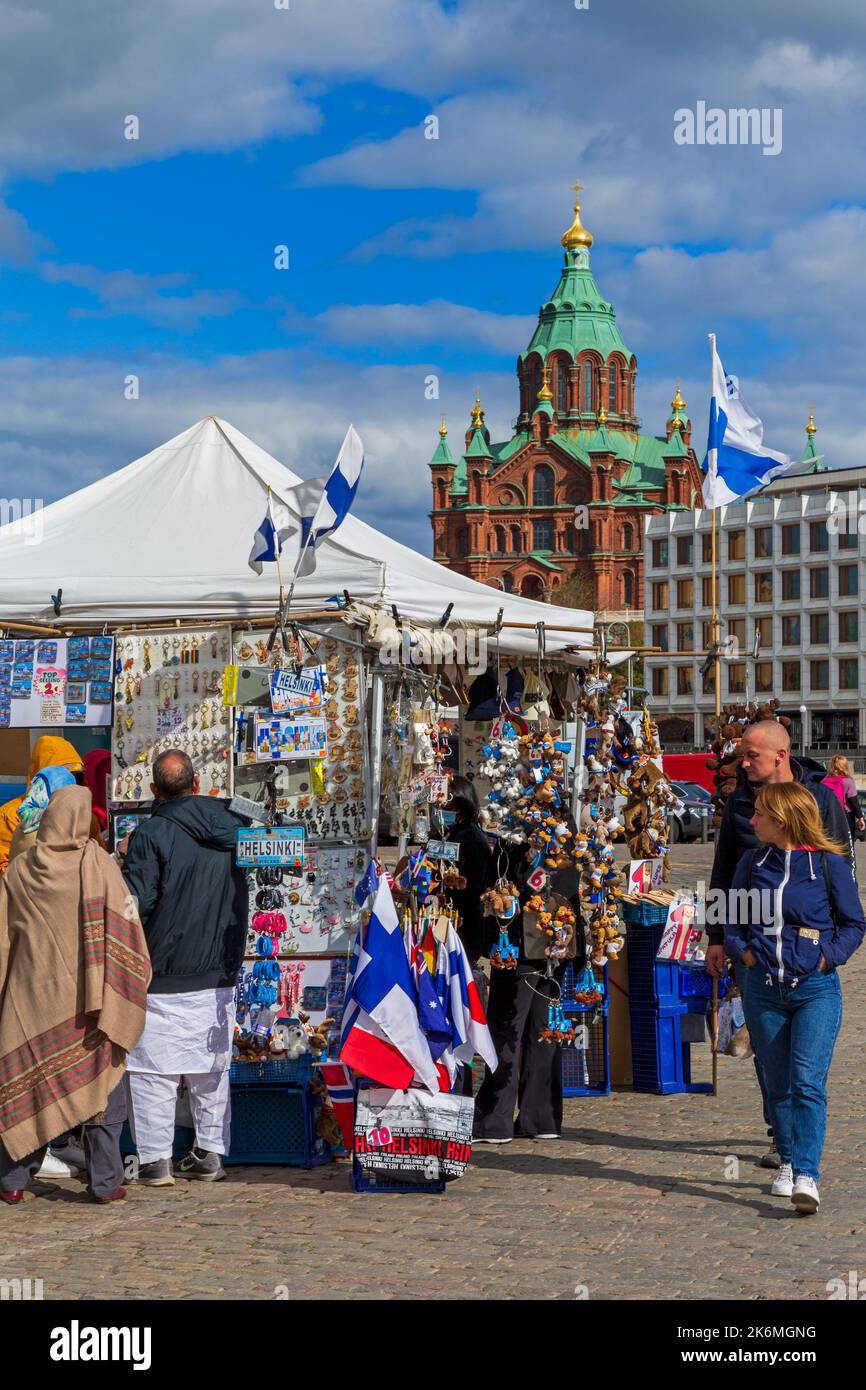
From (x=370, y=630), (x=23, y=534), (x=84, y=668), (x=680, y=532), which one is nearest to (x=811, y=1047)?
(x=370, y=630)

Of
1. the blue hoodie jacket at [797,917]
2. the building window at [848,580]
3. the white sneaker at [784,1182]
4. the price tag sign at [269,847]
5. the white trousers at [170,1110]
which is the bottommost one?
the white sneaker at [784,1182]

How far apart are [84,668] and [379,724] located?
5.05 feet

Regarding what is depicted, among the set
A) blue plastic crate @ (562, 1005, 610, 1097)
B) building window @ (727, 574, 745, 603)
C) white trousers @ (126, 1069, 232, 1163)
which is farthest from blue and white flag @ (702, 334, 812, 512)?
building window @ (727, 574, 745, 603)

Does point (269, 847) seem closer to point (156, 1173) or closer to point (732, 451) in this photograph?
point (156, 1173)

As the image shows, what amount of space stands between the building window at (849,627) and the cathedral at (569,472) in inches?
952

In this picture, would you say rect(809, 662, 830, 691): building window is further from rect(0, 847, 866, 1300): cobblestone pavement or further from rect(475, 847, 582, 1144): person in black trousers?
rect(475, 847, 582, 1144): person in black trousers

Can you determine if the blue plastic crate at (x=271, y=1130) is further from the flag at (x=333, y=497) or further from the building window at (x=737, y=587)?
the building window at (x=737, y=587)

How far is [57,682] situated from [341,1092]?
2448mm

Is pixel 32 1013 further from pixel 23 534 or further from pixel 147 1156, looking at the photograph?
pixel 23 534

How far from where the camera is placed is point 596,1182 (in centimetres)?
715

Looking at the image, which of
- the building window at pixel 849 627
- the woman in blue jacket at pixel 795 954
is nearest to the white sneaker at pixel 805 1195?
the woman in blue jacket at pixel 795 954

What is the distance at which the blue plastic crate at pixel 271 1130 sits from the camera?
24.7 ft

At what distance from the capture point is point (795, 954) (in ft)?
21.5

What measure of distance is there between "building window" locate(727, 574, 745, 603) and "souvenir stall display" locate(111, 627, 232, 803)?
76928 millimetres
